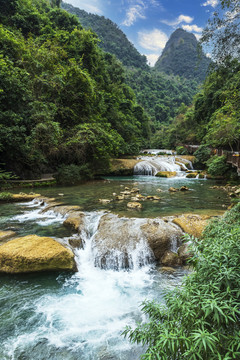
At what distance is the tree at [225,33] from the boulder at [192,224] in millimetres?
5122

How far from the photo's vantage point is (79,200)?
10484mm

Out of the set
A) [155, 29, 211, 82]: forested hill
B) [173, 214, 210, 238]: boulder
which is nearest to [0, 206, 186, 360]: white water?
[173, 214, 210, 238]: boulder

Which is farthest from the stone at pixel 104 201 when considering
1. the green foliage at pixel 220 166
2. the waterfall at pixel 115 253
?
the green foliage at pixel 220 166

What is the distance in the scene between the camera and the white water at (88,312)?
9.96ft

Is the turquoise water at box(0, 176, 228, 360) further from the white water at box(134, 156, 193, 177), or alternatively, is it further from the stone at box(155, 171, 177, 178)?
the white water at box(134, 156, 193, 177)

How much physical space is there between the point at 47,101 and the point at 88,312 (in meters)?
16.3

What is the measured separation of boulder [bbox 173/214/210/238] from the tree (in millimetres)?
5122

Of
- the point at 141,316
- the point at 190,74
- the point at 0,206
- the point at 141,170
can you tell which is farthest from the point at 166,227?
the point at 190,74

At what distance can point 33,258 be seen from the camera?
476cm

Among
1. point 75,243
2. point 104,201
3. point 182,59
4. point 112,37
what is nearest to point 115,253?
→ point 75,243

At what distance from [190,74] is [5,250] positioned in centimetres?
12823

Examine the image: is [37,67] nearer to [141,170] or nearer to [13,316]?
[141,170]

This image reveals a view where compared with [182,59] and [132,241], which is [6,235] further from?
[182,59]

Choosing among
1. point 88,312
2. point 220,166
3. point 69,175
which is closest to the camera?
point 88,312
